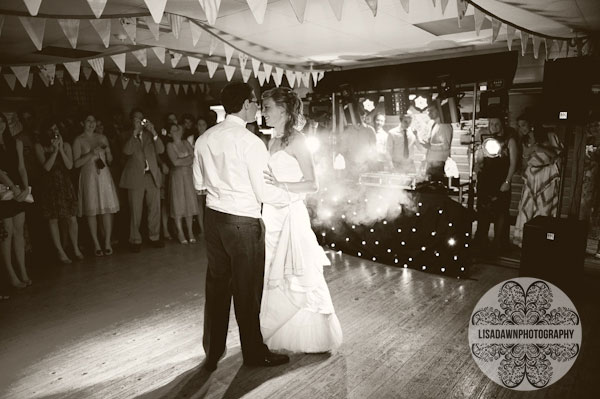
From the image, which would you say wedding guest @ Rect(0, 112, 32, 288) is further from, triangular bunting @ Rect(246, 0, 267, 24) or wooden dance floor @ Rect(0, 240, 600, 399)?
triangular bunting @ Rect(246, 0, 267, 24)

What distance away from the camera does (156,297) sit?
175 inches

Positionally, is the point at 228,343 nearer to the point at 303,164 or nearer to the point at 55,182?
the point at 303,164

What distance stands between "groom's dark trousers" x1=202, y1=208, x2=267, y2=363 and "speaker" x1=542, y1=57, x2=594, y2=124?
378 centimetres

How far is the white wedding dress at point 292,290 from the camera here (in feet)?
10.4

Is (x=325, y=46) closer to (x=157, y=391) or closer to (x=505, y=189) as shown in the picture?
(x=505, y=189)

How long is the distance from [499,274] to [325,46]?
12.3ft

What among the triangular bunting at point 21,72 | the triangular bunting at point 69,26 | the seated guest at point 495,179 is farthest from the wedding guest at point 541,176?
the triangular bunting at point 21,72

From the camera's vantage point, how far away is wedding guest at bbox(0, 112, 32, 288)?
4520 mm

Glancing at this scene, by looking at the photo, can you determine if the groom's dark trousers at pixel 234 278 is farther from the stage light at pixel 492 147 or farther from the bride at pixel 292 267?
the stage light at pixel 492 147

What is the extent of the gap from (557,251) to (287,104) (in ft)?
10.8

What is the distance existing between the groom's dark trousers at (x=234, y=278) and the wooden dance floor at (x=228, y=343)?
0.23 meters

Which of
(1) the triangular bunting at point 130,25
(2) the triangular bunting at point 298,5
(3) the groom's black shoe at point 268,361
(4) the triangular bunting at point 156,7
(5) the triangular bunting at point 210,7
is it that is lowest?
(3) the groom's black shoe at point 268,361

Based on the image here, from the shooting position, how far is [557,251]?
4.35 meters

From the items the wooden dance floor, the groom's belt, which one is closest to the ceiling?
the groom's belt
